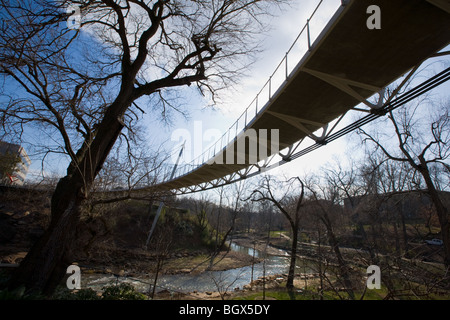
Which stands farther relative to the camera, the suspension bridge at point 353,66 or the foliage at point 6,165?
the foliage at point 6,165

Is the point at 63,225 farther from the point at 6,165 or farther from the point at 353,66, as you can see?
the point at 6,165

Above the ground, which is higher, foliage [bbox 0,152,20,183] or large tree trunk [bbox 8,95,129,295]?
foliage [bbox 0,152,20,183]

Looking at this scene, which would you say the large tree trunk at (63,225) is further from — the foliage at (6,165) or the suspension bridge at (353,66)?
the foliage at (6,165)

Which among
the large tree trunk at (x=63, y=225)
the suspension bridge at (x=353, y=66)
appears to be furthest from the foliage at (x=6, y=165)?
the suspension bridge at (x=353, y=66)

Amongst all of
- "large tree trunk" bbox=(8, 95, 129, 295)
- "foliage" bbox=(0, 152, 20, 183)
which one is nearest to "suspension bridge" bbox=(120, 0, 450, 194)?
"large tree trunk" bbox=(8, 95, 129, 295)

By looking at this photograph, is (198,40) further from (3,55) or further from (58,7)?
(3,55)

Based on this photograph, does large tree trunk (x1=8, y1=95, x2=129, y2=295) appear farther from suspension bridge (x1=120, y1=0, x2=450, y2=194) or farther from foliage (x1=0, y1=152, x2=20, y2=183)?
foliage (x1=0, y1=152, x2=20, y2=183)

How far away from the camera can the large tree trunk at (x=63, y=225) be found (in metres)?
4.48

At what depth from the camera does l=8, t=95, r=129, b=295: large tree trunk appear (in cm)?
448

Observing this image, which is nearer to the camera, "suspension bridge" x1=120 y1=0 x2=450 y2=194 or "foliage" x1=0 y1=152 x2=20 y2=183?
"suspension bridge" x1=120 y1=0 x2=450 y2=194
